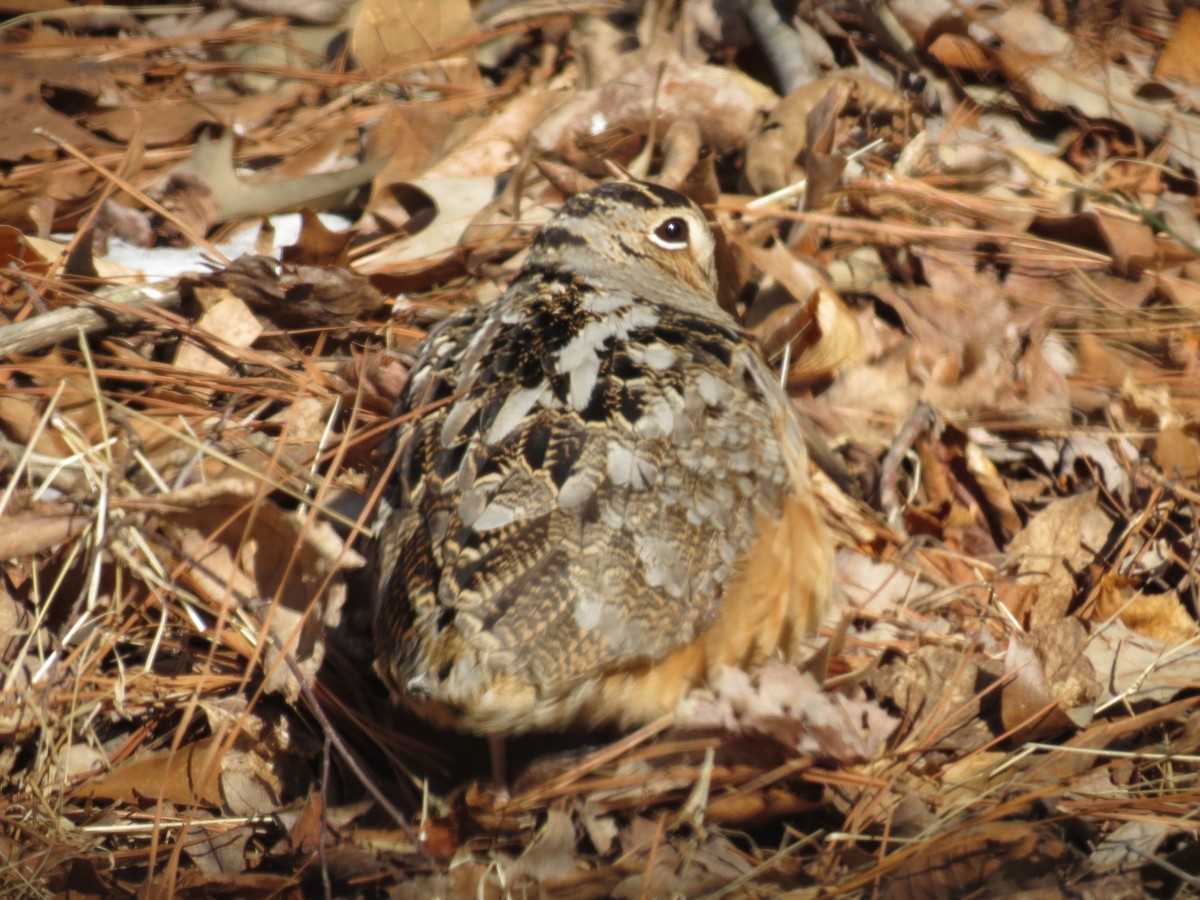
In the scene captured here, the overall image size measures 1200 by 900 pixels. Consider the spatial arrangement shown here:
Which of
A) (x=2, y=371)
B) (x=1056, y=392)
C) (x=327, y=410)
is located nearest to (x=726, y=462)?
(x=327, y=410)

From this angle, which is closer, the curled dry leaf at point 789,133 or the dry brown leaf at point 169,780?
the dry brown leaf at point 169,780

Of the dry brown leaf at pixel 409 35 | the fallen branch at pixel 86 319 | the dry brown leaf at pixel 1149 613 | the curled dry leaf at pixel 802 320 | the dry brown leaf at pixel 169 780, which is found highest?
the dry brown leaf at pixel 409 35

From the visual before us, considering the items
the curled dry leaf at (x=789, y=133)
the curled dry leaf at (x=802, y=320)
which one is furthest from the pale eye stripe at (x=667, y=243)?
the curled dry leaf at (x=789, y=133)

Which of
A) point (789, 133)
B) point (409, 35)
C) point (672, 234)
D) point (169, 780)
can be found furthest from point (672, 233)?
point (169, 780)

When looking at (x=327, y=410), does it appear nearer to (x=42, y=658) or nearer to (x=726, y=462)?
(x=42, y=658)

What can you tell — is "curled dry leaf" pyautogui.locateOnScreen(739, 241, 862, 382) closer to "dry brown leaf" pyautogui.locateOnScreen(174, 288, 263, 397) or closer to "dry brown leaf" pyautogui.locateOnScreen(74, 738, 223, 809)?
"dry brown leaf" pyautogui.locateOnScreen(174, 288, 263, 397)

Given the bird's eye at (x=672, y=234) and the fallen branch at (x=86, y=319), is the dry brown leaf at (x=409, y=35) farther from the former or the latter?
the fallen branch at (x=86, y=319)
